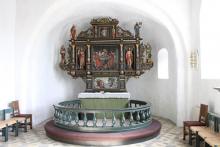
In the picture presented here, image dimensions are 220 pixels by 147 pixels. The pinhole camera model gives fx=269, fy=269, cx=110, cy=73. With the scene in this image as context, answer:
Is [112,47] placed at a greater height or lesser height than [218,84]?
greater

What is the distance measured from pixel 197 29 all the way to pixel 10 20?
6301mm

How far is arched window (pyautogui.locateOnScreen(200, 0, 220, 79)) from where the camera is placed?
8.16 meters

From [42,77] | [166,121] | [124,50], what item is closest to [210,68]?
[166,121]

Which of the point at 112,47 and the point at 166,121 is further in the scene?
the point at 112,47

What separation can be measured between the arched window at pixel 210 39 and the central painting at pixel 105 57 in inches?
149

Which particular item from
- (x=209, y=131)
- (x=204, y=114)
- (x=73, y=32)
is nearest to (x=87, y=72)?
(x=73, y=32)

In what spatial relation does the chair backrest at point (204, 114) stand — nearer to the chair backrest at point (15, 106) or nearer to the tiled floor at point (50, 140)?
the tiled floor at point (50, 140)

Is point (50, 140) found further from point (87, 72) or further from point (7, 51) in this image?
point (87, 72)

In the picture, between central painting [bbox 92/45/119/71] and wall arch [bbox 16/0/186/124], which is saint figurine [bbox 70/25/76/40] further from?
wall arch [bbox 16/0/186/124]

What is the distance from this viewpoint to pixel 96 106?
1004cm

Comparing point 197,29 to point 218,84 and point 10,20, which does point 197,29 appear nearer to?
point 218,84

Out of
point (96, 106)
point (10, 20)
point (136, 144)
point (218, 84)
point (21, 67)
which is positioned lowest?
point (136, 144)

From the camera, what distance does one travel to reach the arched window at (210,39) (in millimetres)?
8164

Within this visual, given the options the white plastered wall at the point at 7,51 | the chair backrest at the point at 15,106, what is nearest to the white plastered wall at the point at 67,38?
the white plastered wall at the point at 7,51
